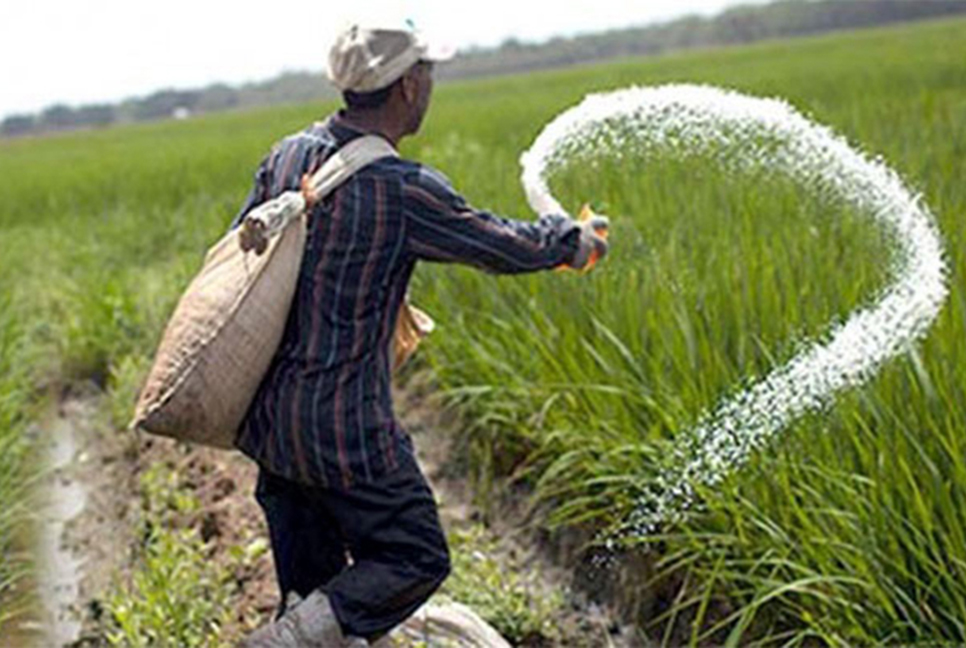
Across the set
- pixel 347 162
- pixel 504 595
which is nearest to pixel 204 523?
pixel 504 595

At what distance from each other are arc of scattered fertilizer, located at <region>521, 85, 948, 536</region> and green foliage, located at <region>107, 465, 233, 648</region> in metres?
0.96

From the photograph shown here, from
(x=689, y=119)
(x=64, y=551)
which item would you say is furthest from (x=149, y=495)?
(x=689, y=119)

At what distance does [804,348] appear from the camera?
276 cm

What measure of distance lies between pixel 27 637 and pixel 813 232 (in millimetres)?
2297

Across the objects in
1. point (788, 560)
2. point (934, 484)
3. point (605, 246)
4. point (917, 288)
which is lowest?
point (788, 560)

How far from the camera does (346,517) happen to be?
2342mm

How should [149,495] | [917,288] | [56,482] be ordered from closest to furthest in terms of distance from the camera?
[917,288] → [149,495] → [56,482]

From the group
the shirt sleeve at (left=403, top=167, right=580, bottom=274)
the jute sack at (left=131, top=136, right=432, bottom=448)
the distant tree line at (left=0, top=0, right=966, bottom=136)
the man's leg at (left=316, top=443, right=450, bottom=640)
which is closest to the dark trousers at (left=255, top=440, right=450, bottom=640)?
the man's leg at (left=316, top=443, right=450, bottom=640)

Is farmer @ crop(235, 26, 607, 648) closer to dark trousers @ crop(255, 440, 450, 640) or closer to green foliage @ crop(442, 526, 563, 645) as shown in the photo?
dark trousers @ crop(255, 440, 450, 640)

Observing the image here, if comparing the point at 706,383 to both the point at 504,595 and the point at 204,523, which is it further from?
the point at 204,523

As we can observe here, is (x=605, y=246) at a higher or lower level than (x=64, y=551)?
higher

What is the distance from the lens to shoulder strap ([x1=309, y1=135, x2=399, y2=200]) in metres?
2.22

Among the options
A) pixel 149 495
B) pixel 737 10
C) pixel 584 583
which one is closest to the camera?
pixel 584 583

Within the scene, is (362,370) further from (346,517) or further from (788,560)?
(788,560)
